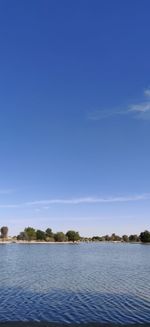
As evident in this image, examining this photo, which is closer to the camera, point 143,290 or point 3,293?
point 3,293

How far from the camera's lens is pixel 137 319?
39031mm

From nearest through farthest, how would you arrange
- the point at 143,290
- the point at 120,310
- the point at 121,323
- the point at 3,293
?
the point at 121,323 → the point at 120,310 → the point at 3,293 → the point at 143,290

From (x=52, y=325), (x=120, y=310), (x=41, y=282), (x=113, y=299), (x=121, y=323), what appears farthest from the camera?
(x=41, y=282)

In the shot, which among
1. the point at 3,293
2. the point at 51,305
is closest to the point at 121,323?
the point at 51,305

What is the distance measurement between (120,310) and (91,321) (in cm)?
631

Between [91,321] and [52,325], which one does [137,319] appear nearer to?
[91,321]

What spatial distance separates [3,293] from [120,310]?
1671cm

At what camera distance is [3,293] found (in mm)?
53750

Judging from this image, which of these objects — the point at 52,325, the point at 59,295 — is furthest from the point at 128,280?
the point at 52,325

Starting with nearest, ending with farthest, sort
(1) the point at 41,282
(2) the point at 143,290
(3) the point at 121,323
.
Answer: (3) the point at 121,323, (2) the point at 143,290, (1) the point at 41,282

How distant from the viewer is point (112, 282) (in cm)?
6806

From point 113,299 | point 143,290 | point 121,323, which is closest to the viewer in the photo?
point 121,323

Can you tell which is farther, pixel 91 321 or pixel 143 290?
pixel 143 290

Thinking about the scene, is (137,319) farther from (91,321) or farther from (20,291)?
(20,291)
